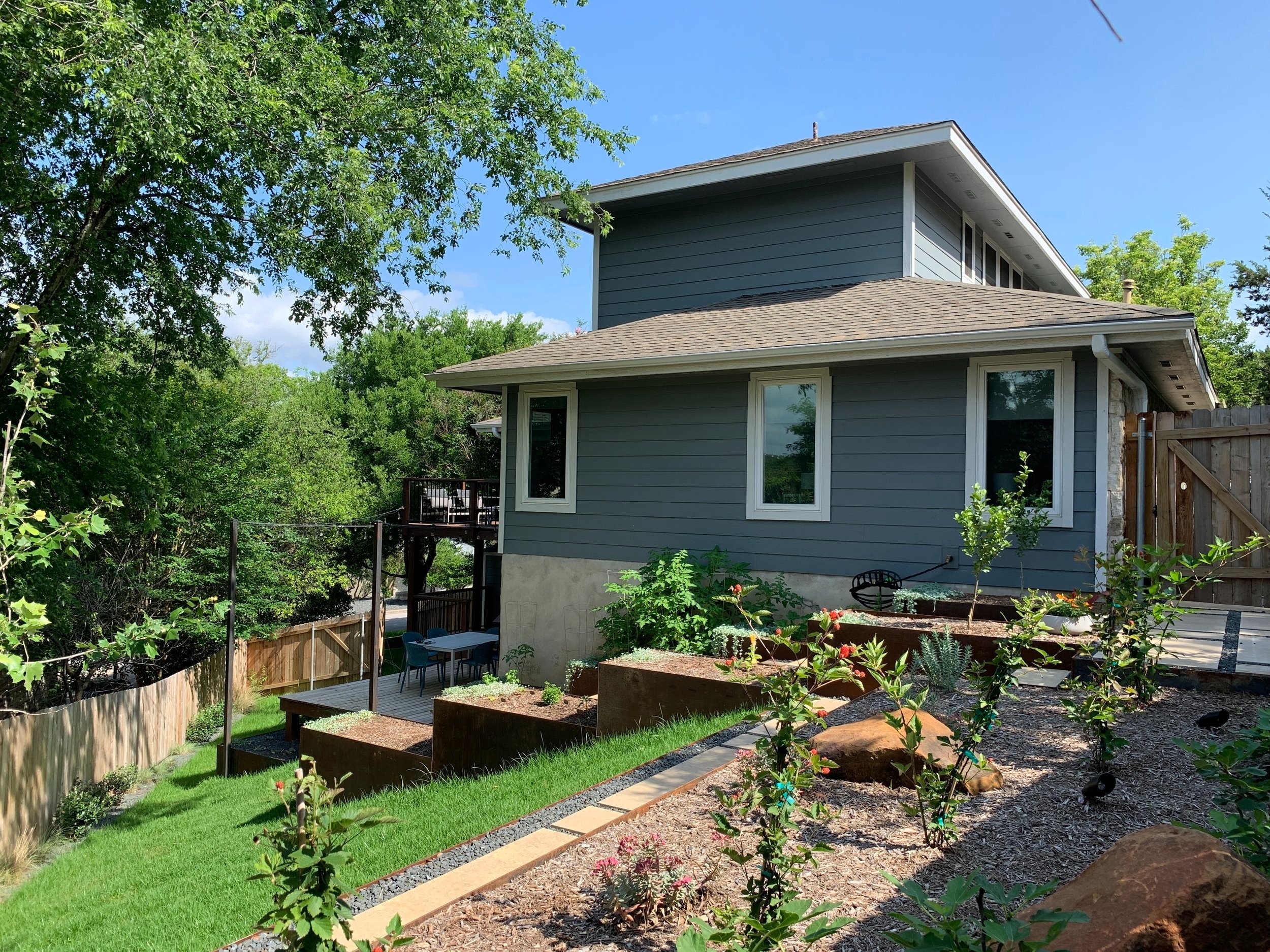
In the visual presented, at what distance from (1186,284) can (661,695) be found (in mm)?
31692

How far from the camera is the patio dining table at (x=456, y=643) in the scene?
12.7 m

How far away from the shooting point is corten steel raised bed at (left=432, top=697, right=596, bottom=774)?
7.41m

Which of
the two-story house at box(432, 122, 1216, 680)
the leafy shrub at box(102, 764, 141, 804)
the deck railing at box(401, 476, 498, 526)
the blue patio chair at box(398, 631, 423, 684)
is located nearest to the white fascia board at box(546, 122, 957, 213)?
the two-story house at box(432, 122, 1216, 680)

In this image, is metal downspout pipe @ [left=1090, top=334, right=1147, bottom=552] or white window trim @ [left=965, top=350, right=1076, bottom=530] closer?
white window trim @ [left=965, top=350, right=1076, bottom=530]

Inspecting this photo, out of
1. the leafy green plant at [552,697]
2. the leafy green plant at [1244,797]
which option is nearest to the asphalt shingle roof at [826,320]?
the leafy green plant at [552,697]

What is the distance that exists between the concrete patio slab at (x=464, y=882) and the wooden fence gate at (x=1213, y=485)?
8172 millimetres

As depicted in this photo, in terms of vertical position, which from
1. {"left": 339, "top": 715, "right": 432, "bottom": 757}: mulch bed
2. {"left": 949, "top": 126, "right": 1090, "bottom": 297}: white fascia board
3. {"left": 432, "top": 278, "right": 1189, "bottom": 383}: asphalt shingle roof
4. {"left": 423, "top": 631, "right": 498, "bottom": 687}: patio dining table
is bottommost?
{"left": 339, "top": 715, "right": 432, "bottom": 757}: mulch bed

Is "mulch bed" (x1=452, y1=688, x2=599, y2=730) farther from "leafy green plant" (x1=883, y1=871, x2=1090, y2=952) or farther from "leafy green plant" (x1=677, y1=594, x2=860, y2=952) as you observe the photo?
"leafy green plant" (x1=883, y1=871, x2=1090, y2=952)

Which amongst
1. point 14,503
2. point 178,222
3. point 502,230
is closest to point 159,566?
point 178,222

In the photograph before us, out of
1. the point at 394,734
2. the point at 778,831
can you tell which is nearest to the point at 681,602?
the point at 394,734

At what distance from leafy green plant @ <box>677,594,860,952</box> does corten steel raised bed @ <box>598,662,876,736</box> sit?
3195 mm

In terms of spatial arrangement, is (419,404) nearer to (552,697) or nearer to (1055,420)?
(552,697)

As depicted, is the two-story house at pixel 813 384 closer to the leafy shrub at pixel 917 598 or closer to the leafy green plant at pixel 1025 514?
the leafy green plant at pixel 1025 514

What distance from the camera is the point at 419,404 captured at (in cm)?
3034
